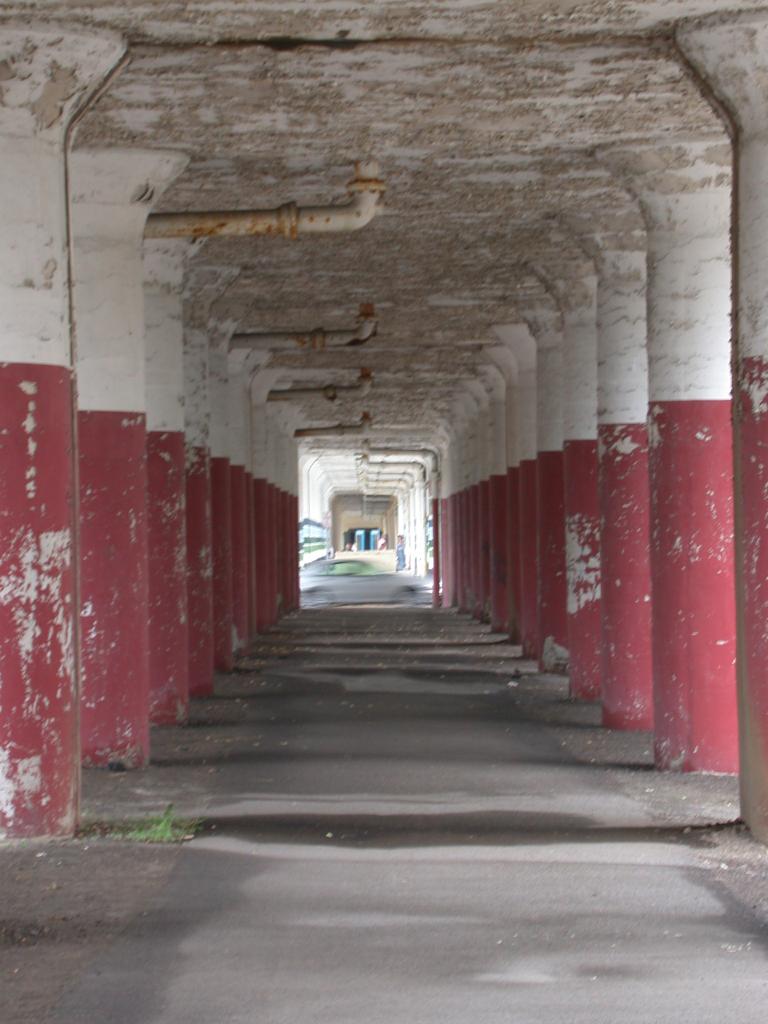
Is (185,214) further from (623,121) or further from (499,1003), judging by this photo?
(499,1003)

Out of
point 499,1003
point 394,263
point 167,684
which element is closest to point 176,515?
point 167,684

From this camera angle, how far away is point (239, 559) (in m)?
19.9

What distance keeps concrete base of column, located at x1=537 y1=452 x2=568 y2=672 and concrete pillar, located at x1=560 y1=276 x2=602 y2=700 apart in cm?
150

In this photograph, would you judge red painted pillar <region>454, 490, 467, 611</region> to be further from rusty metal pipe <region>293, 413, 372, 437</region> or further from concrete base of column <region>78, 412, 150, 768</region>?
concrete base of column <region>78, 412, 150, 768</region>

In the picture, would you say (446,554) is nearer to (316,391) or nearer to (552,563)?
(316,391)

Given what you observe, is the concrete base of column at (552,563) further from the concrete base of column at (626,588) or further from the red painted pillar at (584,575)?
the concrete base of column at (626,588)

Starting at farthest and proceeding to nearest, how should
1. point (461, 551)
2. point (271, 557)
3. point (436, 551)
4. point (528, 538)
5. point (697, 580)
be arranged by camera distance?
point (436, 551)
point (461, 551)
point (271, 557)
point (528, 538)
point (697, 580)

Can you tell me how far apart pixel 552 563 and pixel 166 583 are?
465 cm

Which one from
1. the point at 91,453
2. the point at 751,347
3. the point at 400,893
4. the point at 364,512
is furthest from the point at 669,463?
the point at 364,512

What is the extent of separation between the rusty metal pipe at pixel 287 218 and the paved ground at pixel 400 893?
3606 millimetres

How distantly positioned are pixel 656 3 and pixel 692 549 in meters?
3.64

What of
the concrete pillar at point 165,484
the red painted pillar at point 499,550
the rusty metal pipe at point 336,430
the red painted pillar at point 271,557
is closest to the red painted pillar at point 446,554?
the rusty metal pipe at point 336,430

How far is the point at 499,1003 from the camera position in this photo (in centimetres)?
518

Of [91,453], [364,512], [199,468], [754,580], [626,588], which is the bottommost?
[626,588]
